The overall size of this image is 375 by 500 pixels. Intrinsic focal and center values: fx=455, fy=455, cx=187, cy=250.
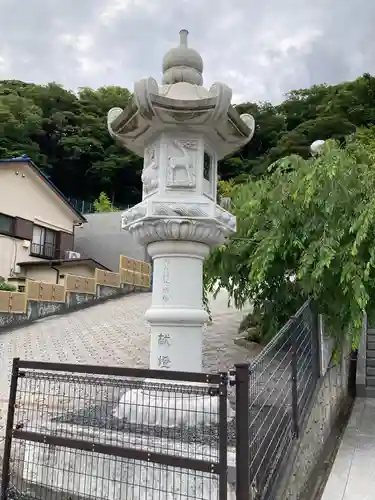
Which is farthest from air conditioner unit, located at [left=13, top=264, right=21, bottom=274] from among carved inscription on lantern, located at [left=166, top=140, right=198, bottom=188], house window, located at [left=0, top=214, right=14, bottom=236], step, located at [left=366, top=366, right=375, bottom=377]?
carved inscription on lantern, located at [left=166, top=140, right=198, bottom=188]

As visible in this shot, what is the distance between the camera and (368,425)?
18.8 feet

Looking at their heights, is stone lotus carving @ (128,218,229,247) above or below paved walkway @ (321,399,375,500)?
above

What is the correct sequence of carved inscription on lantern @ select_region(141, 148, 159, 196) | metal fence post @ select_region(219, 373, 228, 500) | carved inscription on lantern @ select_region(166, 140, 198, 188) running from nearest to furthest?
metal fence post @ select_region(219, 373, 228, 500)
carved inscription on lantern @ select_region(166, 140, 198, 188)
carved inscription on lantern @ select_region(141, 148, 159, 196)

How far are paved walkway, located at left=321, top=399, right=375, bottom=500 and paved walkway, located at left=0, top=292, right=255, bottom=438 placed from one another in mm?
2316

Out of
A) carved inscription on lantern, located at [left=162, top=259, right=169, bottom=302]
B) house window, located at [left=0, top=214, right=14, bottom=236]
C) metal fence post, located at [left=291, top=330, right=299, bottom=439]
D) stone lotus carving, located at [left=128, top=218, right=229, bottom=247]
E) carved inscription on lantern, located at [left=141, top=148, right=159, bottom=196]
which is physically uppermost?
house window, located at [left=0, top=214, right=14, bottom=236]

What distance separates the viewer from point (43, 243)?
72.0ft

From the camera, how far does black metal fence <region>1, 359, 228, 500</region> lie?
9.53 ft

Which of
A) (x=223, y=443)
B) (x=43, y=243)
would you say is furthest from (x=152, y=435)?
(x=43, y=243)

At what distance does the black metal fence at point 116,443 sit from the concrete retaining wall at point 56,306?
1009 cm

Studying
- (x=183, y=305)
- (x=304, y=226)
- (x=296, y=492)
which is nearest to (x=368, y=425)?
(x=296, y=492)

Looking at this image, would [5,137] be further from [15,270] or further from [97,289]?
[97,289]

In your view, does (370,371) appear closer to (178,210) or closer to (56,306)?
(178,210)

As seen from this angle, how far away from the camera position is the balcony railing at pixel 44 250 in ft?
68.9

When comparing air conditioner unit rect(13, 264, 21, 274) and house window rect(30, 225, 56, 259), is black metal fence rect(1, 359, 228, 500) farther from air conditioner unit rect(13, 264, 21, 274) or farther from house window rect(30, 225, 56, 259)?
house window rect(30, 225, 56, 259)
